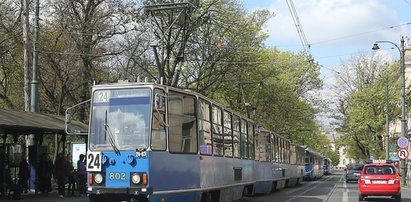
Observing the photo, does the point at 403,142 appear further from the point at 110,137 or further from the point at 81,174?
the point at 110,137

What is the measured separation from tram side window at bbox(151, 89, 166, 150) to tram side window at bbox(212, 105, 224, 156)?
333cm

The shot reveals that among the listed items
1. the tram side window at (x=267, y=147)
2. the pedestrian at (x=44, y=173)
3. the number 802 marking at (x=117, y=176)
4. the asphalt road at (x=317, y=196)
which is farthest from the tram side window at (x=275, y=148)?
the number 802 marking at (x=117, y=176)

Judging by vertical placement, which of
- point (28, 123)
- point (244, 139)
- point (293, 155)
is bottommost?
point (293, 155)

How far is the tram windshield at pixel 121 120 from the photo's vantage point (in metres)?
11.6

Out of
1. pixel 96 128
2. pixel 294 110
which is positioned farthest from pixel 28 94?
pixel 294 110

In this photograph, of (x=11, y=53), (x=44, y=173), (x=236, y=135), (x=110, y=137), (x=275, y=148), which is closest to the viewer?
(x=110, y=137)

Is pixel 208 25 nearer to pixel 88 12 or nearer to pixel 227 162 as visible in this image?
pixel 88 12

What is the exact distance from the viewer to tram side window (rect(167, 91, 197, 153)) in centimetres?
1227

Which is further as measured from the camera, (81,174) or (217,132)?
(81,174)

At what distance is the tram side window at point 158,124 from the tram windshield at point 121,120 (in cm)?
15

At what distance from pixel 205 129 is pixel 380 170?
35.4 feet

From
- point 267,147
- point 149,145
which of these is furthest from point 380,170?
point 149,145

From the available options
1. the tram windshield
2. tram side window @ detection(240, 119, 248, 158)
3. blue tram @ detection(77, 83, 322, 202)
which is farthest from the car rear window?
the tram windshield

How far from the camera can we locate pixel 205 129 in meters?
14.1
